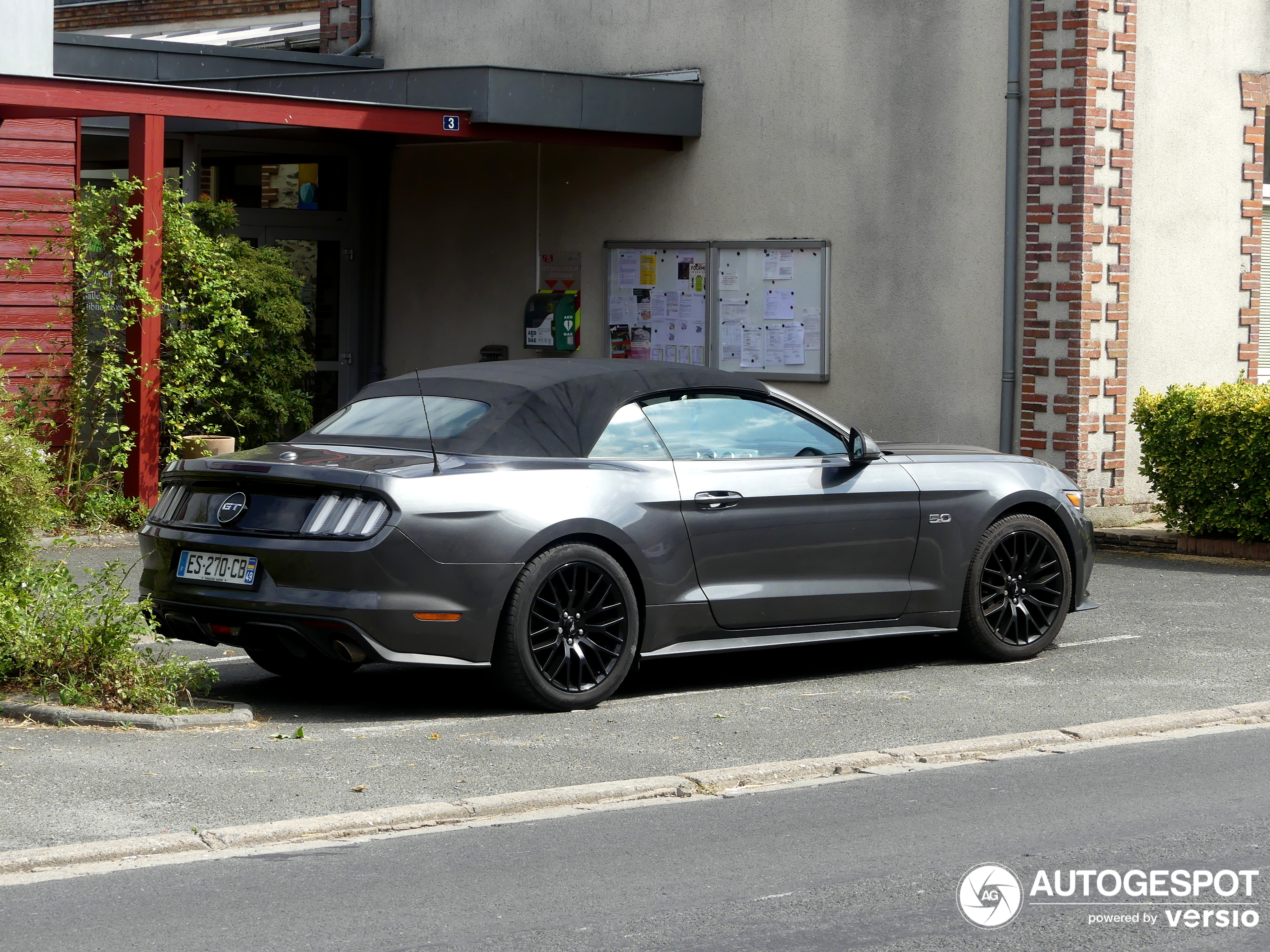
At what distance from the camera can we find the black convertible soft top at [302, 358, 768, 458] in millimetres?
7730

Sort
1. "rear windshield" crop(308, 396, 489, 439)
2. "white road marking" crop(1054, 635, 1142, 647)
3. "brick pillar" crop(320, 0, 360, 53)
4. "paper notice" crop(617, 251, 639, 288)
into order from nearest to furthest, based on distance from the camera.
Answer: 1. "rear windshield" crop(308, 396, 489, 439)
2. "white road marking" crop(1054, 635, 1142, 647)
3. "paper notice" crop(617, 251, 639, 288)
4. "brick pillar" crop(320, 0, 360, 53)

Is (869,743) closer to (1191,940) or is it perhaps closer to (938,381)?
(1191,940)

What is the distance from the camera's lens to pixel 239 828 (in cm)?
570

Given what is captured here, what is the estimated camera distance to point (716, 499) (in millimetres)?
7980

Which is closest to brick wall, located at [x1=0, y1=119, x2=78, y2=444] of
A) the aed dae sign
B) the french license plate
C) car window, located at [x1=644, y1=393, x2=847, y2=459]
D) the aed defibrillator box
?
the aed defibrillator box

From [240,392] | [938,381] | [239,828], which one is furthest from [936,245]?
[239,828]

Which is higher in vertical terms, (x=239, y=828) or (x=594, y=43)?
(x=594, y=43)

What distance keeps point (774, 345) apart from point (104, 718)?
9675 mm

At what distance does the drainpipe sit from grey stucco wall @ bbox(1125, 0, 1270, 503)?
8581 millimetres

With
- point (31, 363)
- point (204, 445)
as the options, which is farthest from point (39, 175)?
point (204, 445)

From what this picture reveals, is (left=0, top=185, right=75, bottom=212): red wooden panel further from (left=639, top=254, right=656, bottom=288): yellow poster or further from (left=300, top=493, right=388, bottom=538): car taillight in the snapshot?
(left=300, top=493, right=388, bottom=538): car taillight

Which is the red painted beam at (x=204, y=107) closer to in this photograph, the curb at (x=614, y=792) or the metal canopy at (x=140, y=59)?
the metal canopy at (x=140, y=59)

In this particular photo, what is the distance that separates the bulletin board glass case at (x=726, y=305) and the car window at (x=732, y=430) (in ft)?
23.6

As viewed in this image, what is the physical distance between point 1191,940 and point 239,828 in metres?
2.90
